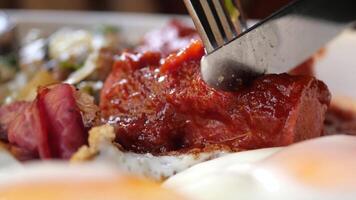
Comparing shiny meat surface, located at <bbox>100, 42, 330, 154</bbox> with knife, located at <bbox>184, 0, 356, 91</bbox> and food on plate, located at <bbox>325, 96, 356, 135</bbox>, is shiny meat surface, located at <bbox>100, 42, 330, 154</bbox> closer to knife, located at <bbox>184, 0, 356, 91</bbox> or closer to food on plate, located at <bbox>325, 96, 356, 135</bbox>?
knife, located at <bbox>184, 0, 356, 91</bbox>

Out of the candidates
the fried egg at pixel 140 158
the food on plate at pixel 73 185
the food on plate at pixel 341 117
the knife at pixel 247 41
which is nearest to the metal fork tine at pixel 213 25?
the knife at pixel 247 41

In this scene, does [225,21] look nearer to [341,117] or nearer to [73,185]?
[73,185]

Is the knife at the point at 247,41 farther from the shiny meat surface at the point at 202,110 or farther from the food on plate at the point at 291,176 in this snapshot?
the food on plate at the point at 291,176

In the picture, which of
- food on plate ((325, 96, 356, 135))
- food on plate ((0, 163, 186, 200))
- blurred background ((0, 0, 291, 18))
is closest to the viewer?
food on plate ((0, 163, 186, 200))

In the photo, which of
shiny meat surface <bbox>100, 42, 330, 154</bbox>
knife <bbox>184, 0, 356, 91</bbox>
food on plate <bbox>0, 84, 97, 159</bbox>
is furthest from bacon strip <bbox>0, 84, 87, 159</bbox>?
knife <bbox>184, 0, 356, 91</bbox>

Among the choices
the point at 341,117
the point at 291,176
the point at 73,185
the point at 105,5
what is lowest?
the point at 341,117

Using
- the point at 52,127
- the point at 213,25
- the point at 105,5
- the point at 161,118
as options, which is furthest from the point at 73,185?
the point at 105,5

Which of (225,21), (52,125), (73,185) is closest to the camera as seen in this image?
(73,185)
